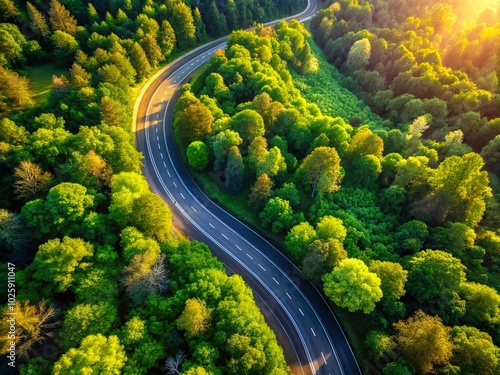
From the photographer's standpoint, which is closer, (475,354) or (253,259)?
(475,354)

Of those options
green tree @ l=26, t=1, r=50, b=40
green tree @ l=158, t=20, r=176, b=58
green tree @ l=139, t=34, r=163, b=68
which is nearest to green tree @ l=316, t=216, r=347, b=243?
green tree @ l=139, t=34, r=163, b=68

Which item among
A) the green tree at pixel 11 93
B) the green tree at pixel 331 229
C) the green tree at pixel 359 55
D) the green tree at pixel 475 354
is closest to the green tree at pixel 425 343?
the green tree at pixel 475 354

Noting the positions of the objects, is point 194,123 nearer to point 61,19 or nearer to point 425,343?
point 61,19

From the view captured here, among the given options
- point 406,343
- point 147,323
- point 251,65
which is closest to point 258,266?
point 147,323

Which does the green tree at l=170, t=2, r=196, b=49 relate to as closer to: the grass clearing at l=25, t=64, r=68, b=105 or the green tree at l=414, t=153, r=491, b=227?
the grass clearing at l=25, t=64, r=68, b=105

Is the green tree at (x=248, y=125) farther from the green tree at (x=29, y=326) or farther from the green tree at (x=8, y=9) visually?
the green tree at (x=8, y=9)

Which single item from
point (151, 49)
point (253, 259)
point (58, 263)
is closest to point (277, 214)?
point (253, 259)

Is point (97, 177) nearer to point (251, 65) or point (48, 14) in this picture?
point (251, 65)
